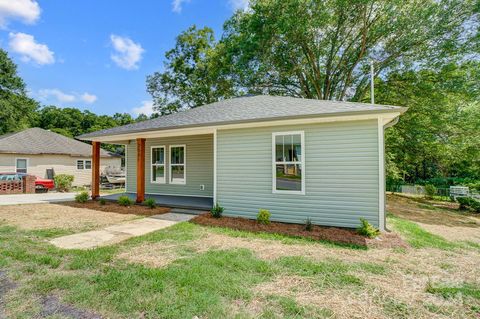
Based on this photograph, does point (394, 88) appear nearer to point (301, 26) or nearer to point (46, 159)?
point (301, 26)

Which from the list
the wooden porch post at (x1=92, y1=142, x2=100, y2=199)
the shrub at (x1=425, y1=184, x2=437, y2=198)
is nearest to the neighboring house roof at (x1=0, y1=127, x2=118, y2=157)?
the wooden porch post at (x1=92, y1=142, x2=100, y2=199)

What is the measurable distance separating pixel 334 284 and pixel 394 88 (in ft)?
48.3

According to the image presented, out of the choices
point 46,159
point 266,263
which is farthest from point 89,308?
point 46,159

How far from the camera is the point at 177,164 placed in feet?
35.5

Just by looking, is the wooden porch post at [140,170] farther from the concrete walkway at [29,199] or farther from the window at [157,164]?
the concrete walkway at [29,199]

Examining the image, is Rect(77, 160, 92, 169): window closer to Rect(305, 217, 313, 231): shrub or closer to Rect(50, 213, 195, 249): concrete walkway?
Rect(50, 213, 195, 249): concrete walkway

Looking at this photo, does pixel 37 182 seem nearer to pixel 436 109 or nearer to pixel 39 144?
pixel 39 144

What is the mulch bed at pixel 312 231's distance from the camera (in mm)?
4973

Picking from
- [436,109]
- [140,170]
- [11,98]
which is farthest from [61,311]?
[11,98]

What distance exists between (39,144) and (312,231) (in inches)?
785

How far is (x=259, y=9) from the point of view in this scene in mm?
13625

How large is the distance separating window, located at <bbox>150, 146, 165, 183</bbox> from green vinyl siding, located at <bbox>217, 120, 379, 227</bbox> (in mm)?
4829

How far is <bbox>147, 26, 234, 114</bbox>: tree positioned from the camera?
889 inches

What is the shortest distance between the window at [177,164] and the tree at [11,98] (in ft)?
72.7
